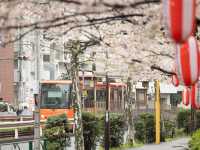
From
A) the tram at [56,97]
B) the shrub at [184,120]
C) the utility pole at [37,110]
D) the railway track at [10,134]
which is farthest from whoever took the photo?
the tram at [56,97]

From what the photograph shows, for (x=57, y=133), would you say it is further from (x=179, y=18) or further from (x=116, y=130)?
(x=179, y=18)

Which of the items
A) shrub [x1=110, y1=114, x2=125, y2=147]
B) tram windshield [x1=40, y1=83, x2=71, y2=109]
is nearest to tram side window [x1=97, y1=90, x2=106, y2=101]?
tram windshield [x1=40, y1=83, x2=71, y2=109]

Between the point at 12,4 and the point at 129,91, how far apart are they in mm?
19489

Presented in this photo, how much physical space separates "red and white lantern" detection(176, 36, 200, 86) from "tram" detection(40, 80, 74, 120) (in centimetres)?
3027

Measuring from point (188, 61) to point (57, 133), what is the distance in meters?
11.8

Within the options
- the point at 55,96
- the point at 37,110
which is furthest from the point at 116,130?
the point at 55,96

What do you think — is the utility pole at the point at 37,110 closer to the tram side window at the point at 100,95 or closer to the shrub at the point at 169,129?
the shrub at the point at 169,129

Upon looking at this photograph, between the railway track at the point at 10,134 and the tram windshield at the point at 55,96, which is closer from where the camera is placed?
the railway track at the point at 10,134

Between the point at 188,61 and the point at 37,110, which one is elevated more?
the point at 188,61

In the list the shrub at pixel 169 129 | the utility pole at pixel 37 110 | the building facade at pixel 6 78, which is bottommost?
the shrub at pixel 169 129

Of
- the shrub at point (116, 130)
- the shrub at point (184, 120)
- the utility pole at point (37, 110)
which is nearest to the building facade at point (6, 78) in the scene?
the shrub at point (184, 120)

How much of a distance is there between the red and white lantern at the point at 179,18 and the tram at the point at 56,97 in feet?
104

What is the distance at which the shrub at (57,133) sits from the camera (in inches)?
730

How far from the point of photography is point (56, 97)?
3791 centimetres
